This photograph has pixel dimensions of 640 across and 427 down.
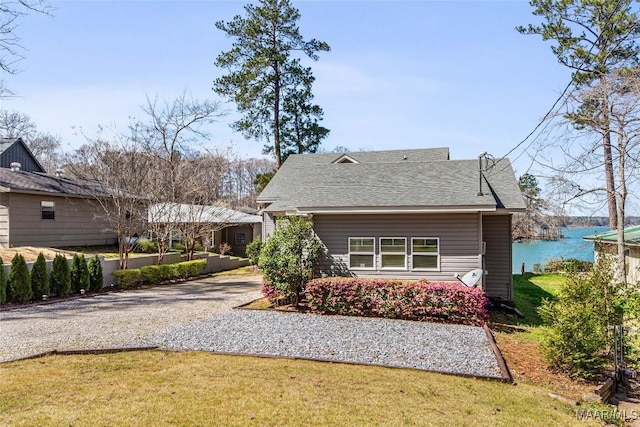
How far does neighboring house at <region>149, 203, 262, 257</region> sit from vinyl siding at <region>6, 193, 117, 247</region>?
2664 millimetres

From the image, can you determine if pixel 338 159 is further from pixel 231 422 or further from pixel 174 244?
pixel 231 422

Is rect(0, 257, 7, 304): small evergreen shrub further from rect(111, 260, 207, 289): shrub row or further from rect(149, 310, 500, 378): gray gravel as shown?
rect(149, 310, 500, 378): gray gravel

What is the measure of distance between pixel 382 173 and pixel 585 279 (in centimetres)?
717

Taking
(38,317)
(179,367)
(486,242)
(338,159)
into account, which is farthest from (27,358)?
(338,159)

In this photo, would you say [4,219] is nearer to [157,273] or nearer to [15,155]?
[157,273]

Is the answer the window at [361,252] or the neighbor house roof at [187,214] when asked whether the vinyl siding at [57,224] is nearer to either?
the neighbor house roof at [187,214]

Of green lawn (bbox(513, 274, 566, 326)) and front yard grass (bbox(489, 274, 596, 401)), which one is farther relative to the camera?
green lawn (bbox(513, 274, 566, 326))

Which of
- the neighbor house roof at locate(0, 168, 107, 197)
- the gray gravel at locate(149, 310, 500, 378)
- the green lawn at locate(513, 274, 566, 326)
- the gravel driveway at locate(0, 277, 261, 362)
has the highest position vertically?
the neighbor house roof at locate(0, 168, 107, 197)

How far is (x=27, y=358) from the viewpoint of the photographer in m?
6.64

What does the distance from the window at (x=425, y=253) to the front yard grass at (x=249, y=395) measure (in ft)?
17.4

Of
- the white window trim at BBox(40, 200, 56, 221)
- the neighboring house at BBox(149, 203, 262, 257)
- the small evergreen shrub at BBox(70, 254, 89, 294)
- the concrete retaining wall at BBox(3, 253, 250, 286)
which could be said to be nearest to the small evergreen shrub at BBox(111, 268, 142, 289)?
the concrete retaining wall at BBox(3, 253, 250, 286)

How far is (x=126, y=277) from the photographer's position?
48.8ft

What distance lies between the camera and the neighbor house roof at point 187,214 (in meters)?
19.4

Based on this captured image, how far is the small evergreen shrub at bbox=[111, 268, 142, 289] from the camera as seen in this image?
14742mm
